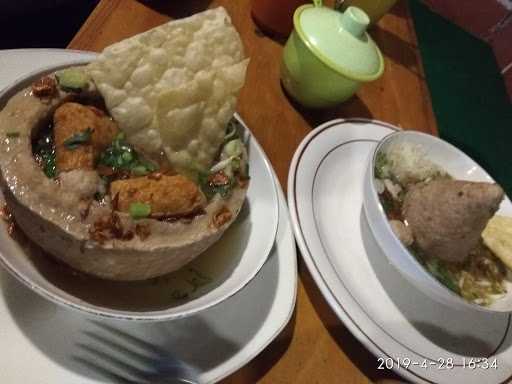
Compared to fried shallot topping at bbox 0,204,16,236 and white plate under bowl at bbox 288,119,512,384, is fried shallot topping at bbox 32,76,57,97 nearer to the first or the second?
fried shallot topping at bbox 0,204,16,236

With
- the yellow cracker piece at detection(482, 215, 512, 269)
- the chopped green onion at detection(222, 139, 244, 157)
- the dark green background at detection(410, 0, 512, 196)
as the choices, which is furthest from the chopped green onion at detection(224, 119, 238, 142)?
the dark green background at detection(410, 0, 512, 196)

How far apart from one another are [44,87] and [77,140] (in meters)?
0.11

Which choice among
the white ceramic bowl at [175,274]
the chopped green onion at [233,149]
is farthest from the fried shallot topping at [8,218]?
the chopped green onion at [233,149]

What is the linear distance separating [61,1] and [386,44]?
1.04 metres

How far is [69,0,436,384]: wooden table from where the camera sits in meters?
0.90

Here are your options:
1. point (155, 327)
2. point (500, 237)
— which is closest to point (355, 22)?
point (500, 237)

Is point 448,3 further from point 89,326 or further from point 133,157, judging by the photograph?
point 89,326

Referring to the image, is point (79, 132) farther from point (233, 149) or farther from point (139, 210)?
point (233, 149)

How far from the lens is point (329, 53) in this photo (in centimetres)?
123

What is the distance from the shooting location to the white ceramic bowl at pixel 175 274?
687 millimetres

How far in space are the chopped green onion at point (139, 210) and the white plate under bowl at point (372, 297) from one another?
0.40 metres

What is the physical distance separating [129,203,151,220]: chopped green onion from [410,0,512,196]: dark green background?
1.83 m

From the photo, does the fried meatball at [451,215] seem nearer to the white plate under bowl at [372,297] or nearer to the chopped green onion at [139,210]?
the white plate under bowl at [372,297]

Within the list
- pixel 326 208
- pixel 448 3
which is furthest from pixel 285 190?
pixel 448 3
